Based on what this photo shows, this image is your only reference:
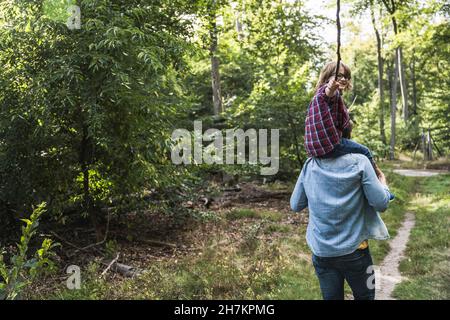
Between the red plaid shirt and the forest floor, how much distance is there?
325 centimetres

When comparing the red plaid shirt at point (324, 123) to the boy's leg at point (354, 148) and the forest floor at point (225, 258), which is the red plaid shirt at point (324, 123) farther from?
the forest floor at point (225, 258)

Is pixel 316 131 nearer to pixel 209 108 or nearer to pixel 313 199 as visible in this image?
pixel 313 199

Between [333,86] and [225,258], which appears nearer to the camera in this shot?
[333,86]

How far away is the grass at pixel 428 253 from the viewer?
5.56 metres

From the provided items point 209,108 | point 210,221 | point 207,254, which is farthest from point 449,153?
point 207,254

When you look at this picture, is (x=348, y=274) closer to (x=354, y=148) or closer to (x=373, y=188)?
(x=373, y=188)

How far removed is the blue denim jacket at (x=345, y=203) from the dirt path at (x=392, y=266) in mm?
3263

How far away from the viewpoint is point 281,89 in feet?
40.9

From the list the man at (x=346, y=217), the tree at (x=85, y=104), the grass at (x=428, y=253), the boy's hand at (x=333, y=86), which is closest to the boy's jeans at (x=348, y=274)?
the man at (x=346, y=217)

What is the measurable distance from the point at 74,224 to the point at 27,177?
1991mm

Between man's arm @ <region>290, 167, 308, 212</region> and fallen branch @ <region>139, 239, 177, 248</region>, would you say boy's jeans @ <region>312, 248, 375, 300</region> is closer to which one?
man's arm @ <region>290, 167, 308, 212</region>

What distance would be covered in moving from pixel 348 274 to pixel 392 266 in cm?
469

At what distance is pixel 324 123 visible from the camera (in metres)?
2.69

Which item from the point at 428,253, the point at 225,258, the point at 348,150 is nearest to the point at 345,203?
the point at 348,150
